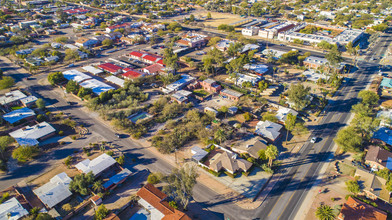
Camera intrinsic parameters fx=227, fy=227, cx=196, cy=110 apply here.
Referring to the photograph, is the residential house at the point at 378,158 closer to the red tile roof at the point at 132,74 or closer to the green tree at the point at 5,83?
the red tile roof at the point at 132,74

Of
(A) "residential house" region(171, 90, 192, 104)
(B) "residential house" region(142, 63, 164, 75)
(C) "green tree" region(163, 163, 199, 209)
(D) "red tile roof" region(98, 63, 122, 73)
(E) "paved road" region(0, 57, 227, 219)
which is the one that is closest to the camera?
(C) "green tree" region(163, 163, 199, 209)

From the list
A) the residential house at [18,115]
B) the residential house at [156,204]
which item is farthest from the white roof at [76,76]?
the residential house at [156,204]

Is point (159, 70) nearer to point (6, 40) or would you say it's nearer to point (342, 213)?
point (342, 213)

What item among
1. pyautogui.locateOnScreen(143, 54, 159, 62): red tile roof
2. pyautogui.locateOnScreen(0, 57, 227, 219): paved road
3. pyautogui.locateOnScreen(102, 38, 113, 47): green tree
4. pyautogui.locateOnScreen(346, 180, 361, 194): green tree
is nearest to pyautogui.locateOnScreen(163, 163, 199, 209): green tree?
pyautogui.locateOnScreen(0, 57, 227, 219): paved road

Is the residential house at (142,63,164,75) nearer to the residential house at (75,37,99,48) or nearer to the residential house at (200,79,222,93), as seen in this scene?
the residential house at (200,79,222,93)

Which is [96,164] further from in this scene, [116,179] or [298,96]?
[298,96]

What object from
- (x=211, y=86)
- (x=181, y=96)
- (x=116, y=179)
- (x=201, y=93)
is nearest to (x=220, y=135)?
(x=181, y=96)
